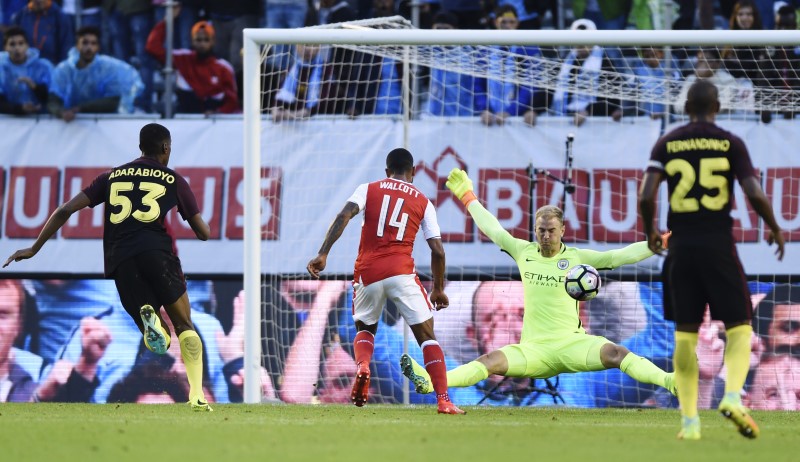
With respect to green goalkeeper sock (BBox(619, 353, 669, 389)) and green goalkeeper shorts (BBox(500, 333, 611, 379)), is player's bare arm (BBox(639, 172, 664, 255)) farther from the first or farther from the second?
green goalkeeper shorts (BBox(500, 333, 611, 379))

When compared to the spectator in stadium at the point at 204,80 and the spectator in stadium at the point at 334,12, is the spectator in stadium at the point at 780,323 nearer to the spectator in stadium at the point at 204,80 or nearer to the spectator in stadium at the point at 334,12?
the spectator in stadium at the point at 334,12

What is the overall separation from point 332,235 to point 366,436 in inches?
94.9

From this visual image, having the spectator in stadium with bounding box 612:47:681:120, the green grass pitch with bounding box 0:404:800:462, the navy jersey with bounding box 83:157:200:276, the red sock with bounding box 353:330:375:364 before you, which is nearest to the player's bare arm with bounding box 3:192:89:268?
the navy jersey with bounding box 83:157:200:276

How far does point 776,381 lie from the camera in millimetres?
13203

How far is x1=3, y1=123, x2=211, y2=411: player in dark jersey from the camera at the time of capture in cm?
974

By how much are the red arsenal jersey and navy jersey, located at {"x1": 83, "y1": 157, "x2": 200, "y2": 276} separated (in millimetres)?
1356

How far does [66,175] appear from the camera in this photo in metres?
14.8

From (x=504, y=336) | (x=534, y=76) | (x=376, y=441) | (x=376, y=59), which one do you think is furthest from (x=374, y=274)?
(x=376, y=59)

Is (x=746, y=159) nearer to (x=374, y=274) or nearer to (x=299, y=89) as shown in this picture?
(x=374, y=274)

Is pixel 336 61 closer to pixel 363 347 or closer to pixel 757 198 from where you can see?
pixel 363 347

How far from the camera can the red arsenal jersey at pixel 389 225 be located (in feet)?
33.1

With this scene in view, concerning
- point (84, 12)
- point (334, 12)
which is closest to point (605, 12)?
point (334, 12)

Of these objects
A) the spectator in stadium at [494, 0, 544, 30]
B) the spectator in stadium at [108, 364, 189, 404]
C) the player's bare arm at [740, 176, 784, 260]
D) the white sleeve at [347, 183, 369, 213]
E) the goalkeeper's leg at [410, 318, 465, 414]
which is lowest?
the spectator in stadium at [108, 364, 189, 404]

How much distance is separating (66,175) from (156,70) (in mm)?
2250
